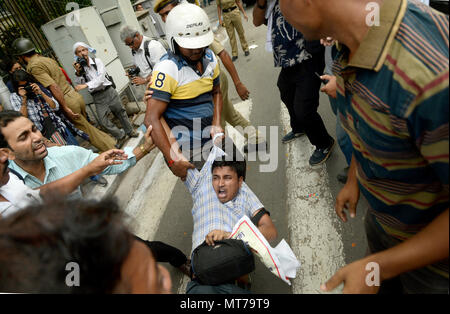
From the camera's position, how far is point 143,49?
415cm

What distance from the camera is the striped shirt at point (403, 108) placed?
2.34 feet

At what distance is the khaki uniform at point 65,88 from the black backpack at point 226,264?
3.48m

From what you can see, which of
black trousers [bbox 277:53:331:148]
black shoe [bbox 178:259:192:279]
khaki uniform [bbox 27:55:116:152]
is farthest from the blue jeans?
khaki uniform [bbox 27:55:116:152]

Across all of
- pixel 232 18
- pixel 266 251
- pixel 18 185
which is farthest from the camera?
pixel 232 18

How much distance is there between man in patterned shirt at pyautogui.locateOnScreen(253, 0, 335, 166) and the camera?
268 cm

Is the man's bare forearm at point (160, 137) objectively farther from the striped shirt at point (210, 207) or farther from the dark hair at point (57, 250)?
the dark hair at point (57, 250)

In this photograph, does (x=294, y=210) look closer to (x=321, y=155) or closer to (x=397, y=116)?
(x=321, y=155)

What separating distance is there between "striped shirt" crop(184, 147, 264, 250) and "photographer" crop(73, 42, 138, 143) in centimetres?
302

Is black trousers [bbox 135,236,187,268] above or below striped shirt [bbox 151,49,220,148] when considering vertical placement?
below

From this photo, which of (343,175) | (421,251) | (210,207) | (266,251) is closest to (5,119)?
(210,207)

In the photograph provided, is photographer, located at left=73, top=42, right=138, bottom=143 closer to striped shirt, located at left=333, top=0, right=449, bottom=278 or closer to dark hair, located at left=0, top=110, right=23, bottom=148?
dark hair, located at left=0, top=110, right=23, bottom=148

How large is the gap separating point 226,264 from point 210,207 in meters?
0.65

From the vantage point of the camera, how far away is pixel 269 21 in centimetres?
284

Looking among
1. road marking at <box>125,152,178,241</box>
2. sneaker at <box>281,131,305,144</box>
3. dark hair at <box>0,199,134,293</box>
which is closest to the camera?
dark hair at <box>0,199,134,293</box>
